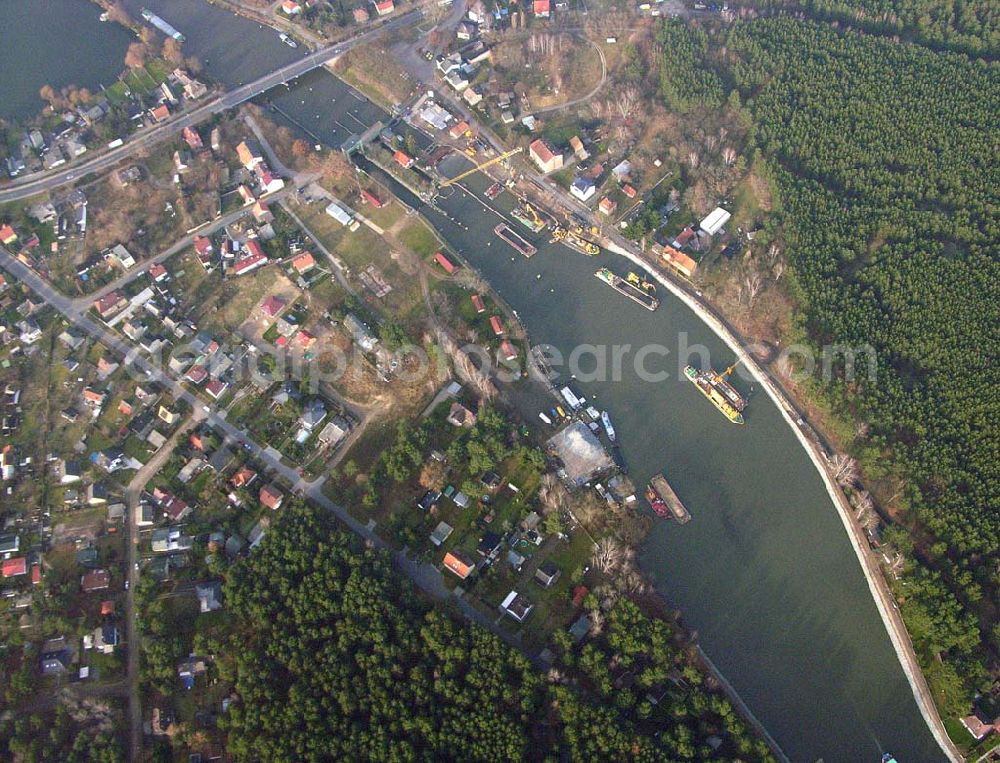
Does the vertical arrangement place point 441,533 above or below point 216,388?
above

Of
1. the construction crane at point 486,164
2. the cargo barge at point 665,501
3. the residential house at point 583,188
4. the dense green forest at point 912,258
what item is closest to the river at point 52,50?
the construction crane at point 486,164

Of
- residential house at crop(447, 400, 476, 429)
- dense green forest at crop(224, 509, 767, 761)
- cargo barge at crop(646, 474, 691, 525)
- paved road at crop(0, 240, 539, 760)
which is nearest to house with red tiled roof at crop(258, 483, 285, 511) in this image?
paved road at crop(0, 240, 539, 760)

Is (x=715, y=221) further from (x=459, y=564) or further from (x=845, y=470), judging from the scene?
(x=459, y=564)

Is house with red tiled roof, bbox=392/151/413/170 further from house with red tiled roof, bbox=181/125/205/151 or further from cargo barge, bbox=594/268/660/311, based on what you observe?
cargo barge, bbox=594/268/660/311

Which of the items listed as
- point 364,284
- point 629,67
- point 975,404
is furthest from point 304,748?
point 629,67

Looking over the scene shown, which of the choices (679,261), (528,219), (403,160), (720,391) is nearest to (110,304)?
(403,160)

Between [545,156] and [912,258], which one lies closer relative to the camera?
[912,258]
